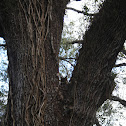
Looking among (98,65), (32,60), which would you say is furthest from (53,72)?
(98,65)

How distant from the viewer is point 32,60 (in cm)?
165

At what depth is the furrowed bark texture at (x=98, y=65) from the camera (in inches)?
60.7

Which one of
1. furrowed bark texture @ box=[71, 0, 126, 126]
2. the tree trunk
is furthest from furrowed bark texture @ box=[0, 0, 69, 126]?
furrowed bark texture @ box=[71, 0, 126, 126]

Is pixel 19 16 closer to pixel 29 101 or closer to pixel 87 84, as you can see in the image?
pixel 29 101

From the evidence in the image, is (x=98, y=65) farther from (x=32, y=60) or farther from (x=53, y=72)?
(x=32, y=60)

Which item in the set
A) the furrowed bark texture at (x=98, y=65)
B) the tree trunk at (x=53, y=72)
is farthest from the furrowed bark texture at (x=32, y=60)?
the furrowed bark texture at (x=98, y=65)

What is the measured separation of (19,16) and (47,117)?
1.15 m

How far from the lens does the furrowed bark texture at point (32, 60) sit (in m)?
1.53

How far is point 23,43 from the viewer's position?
5.65 feet

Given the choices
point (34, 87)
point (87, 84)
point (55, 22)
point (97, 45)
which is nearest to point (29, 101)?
point (34, 87)

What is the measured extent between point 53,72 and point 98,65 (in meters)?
0.50

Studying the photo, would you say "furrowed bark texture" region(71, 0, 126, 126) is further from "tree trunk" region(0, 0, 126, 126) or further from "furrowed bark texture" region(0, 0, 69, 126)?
"furrowed bark texture" region(0, 0, 69, 126)

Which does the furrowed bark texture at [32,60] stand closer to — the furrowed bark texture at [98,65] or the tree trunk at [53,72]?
the tree trunk at [53,72]

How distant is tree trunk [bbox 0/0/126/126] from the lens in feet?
5.06
